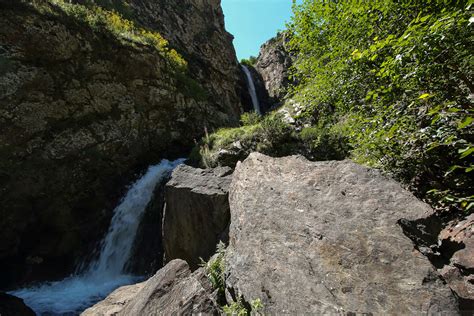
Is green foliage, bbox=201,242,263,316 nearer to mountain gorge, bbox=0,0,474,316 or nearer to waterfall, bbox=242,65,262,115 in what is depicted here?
mountain gorge, bbox=0,0,474,316

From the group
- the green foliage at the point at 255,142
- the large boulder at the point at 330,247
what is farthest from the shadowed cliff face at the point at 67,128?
the large boulder at the point at 330,247

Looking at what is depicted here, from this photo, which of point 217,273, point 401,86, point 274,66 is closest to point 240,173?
point 217,273

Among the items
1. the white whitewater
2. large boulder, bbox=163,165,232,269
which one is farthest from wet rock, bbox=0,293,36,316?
large boulder, bbox=163,165,232,269

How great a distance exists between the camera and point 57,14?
11578 millimetres

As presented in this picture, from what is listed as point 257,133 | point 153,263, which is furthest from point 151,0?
point 153,263

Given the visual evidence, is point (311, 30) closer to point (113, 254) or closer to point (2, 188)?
point (113, 254)

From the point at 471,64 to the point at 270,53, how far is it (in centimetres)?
2963

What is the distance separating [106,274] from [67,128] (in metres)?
5.63

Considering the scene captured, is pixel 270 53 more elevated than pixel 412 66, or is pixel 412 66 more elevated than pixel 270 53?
pixel 270 53

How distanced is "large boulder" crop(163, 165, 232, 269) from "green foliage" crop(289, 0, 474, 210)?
9.92 ft

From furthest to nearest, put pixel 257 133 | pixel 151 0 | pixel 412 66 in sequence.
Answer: pixel 151 0 < pixel 257 133 < pixel 412 66

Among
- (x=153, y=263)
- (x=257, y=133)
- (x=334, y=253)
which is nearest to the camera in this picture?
(x=334, y=253)

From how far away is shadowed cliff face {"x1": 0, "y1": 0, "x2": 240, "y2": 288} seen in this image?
9.84 meters

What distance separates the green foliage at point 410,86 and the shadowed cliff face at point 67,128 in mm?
8541
